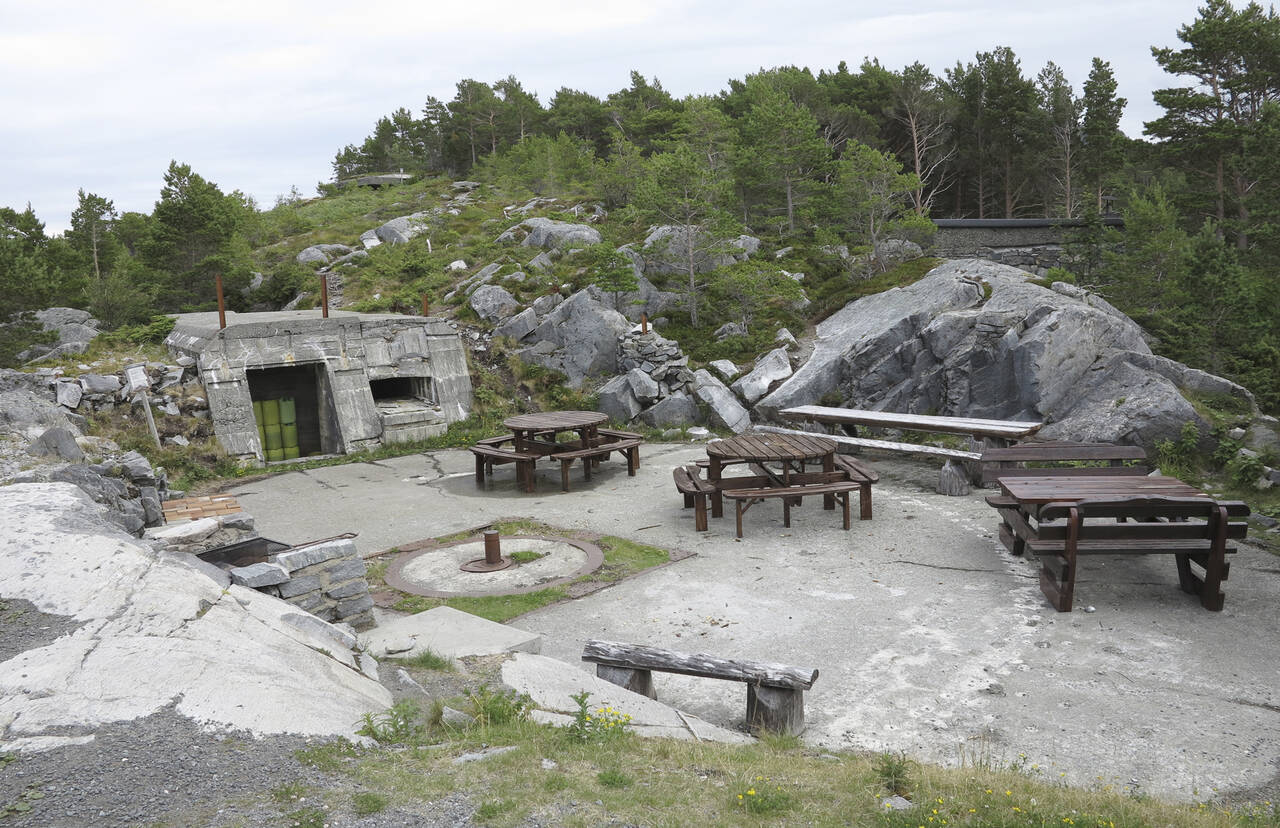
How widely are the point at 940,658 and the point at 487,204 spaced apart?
1332 inches

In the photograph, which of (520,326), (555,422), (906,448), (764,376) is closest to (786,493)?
(906,448)

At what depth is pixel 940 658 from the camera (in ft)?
20.2

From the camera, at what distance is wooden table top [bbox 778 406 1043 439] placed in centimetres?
1121

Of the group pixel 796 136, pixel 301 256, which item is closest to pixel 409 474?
pixel 796 136

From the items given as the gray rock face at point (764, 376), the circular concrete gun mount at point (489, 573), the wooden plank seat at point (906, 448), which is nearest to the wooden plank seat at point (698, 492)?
the circular concrete gun mount at point (489, 573)

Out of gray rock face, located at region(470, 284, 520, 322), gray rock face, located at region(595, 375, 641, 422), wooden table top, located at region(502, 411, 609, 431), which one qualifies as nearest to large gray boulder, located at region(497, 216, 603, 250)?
gray rock face, located at region(470, 284, 520, 322)

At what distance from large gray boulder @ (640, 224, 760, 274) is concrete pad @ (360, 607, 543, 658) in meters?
13.4

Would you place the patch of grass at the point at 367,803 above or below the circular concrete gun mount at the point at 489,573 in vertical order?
above

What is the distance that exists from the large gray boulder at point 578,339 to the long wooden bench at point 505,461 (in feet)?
16.4

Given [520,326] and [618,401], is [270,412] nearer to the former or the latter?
[520,326]

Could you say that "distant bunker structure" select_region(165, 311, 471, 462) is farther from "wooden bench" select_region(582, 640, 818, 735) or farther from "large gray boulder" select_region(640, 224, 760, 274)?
"wooden bench" select_region(582, 640, 818, 735)

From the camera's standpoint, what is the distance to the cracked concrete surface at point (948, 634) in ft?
16.1

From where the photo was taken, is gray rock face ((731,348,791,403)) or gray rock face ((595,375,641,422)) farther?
gray rock face ((595,375,641,422))

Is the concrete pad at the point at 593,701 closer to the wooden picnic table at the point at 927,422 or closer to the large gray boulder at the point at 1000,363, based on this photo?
the wooden picnic table at the point at 927,422
